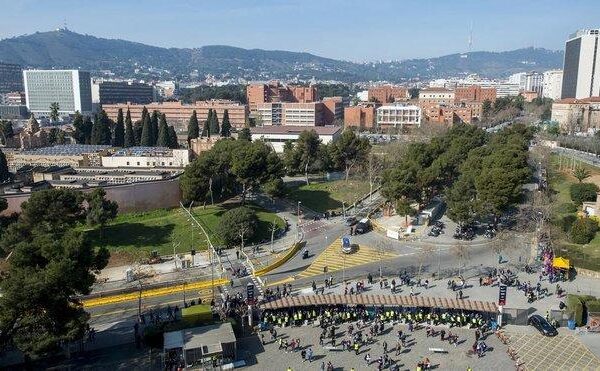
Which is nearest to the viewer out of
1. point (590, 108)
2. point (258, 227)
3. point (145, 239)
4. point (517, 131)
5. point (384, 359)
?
point (384, 359)

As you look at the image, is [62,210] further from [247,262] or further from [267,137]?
[267,137]

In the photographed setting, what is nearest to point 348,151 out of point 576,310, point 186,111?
point 576,310

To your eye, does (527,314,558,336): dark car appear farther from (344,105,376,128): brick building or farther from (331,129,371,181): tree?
(344,105,376,128): brick building

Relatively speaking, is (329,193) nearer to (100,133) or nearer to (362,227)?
(362,227)

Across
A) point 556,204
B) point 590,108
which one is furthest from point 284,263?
point 590,108

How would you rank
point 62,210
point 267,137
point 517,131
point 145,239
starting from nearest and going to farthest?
point 62,210, point 145,239, point 517,131, point 267,137

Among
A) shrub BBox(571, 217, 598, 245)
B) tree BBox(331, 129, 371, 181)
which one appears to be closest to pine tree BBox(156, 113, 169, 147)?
tree BBox(331, 129, 371, 181)
